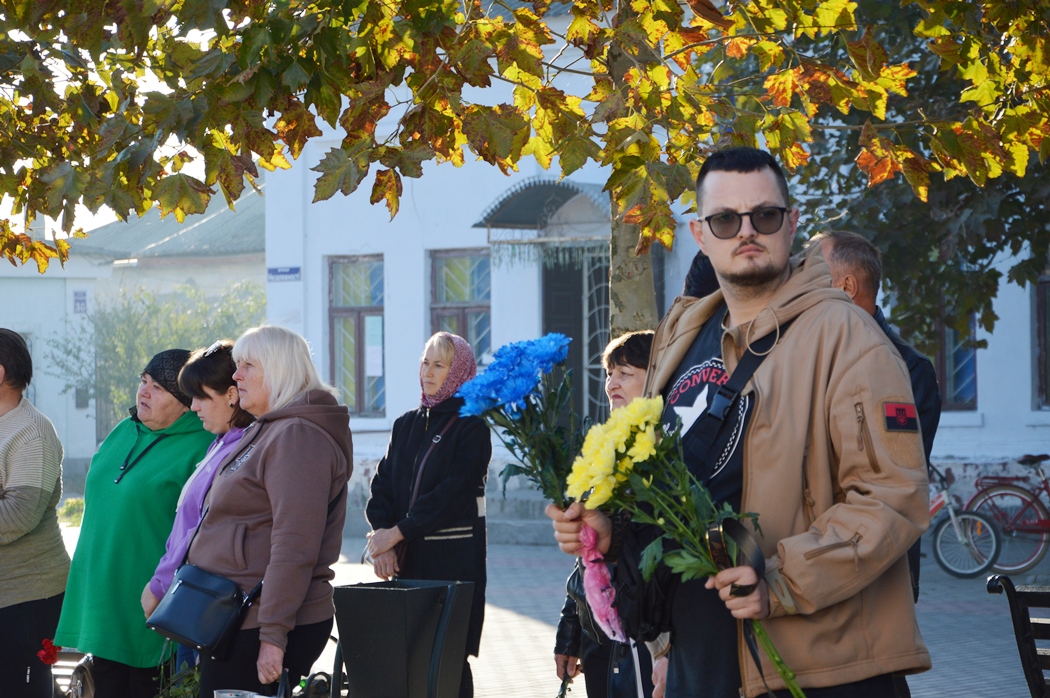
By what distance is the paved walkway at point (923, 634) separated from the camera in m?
8.64

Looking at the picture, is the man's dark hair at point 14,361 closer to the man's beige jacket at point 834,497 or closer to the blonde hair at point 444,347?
the blonde hair at point 444,347

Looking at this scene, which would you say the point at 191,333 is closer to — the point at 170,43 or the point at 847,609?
the point at 170,43

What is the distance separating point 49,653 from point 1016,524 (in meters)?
10.4

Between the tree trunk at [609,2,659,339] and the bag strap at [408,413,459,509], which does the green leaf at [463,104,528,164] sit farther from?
the bag strap at [408,413,459,509]

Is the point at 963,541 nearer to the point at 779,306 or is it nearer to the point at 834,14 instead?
the point at 834,14

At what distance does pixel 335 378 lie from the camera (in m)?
20.1

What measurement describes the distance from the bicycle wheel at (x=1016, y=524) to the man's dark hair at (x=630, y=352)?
9.52 metres

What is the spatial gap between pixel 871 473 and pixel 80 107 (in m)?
4.63

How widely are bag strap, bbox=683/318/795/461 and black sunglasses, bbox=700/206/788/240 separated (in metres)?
0.22

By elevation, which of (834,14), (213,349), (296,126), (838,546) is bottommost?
(838,546)

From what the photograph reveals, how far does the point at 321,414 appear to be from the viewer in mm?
4977

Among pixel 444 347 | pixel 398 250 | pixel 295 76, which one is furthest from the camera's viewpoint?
pixel 398 250

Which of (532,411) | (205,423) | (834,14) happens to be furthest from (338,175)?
(834,14)

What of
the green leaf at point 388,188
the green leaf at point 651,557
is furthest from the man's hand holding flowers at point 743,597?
the green leaf at point 388,188
